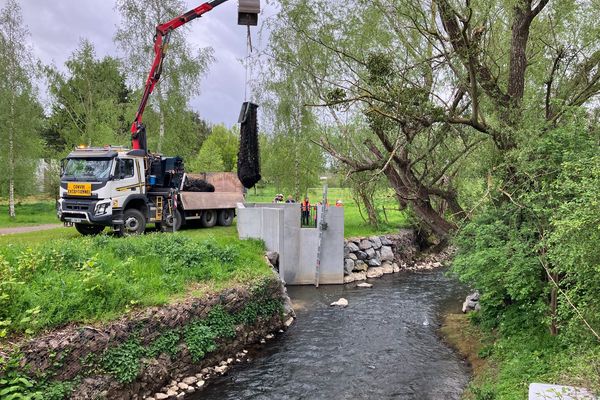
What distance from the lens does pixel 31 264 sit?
25.8 feet

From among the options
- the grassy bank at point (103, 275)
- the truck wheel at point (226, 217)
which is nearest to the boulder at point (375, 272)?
the truck wheel at point (226, 217)

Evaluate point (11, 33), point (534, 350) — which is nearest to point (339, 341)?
point (534, 350)

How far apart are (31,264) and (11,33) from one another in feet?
66.3

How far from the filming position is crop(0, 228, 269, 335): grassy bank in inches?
270

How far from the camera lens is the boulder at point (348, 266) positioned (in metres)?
19.2

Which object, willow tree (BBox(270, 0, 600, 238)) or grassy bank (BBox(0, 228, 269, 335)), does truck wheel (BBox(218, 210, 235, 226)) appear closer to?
grassy bank (BBox(0, 228, 269, 335))

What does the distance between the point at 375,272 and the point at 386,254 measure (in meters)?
1.84

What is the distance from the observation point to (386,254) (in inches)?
837

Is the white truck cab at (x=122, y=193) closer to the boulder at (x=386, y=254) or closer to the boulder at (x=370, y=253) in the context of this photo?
the boulder at (x=370, y=253)

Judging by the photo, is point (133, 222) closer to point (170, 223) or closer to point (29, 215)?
point (170, 223)

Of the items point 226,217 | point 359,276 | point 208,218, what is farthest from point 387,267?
point 208,218

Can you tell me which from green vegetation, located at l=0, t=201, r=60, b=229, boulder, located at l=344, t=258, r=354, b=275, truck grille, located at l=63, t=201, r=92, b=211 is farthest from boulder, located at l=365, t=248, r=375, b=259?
green vegetation, located at l=0, t=201, r=60, b=229

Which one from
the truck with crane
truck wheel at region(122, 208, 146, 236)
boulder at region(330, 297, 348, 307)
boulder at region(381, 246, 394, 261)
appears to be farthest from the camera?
boulder at region(381, 246, 394, 261)

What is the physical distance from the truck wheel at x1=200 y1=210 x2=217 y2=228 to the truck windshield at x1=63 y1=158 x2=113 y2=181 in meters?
4.91
